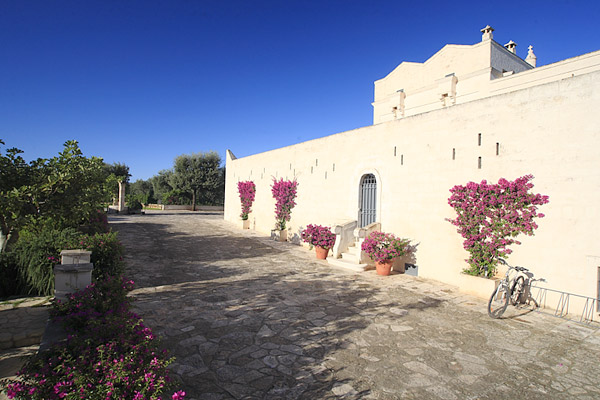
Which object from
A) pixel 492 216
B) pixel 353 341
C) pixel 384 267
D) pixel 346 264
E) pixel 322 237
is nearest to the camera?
pixel 353 341

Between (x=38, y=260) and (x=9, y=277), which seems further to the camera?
(x=9, y=277)

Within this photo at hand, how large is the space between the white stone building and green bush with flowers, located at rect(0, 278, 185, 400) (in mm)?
6644

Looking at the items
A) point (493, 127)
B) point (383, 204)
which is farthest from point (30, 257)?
point (493, 127)

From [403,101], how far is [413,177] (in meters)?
9.07

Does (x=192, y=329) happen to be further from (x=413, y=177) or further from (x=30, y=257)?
(x=413, y=177)

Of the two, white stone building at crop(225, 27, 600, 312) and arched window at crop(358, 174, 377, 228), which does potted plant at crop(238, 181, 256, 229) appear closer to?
white stone building at crop(225, 27, 600, 312)

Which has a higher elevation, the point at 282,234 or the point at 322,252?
the point at 282,234

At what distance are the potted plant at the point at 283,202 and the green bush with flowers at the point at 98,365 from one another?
11.5 meters

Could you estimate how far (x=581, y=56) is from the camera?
11.3 meters

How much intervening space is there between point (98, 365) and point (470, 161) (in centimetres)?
787

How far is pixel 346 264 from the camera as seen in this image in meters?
9.35

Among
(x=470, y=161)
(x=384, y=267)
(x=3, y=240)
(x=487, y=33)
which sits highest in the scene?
(x=487, y=33)

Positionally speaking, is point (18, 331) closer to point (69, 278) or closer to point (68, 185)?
point (69, 278)

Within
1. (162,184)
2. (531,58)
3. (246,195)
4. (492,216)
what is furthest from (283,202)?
(162,184)
